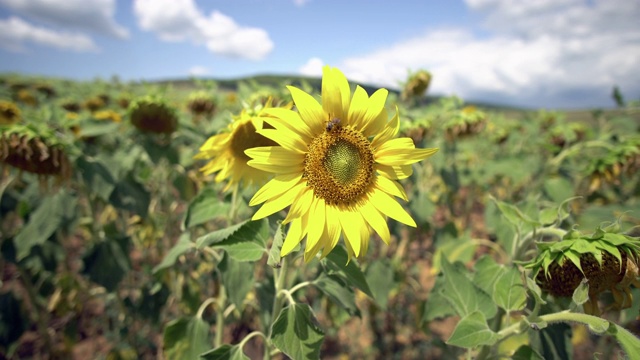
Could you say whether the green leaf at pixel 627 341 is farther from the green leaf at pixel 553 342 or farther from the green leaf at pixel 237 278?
the green leaf at pixel 237 278

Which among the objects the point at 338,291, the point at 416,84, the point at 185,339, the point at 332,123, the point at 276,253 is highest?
the point at 416,84

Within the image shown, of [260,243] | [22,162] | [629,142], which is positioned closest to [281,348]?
[260,243]

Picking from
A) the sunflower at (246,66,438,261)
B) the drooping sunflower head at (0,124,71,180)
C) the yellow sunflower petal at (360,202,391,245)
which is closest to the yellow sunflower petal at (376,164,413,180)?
the sunflower at (246,66,438,261)

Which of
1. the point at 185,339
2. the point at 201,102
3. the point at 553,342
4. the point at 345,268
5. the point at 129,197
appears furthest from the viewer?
the point at 201,102

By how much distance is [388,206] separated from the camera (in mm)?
1162

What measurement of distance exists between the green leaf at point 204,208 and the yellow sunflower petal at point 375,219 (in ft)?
2.45

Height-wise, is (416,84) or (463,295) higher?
(416,84)

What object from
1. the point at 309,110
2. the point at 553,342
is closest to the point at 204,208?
the point at 309,110

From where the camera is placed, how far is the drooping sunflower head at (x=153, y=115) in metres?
2.32

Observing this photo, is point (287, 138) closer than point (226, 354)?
Yes

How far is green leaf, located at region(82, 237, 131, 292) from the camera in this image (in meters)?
2.26

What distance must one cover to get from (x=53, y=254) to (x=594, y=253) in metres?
3.20

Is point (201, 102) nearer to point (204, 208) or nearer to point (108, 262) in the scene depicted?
point (108, 262)

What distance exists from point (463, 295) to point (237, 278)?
959 mm
